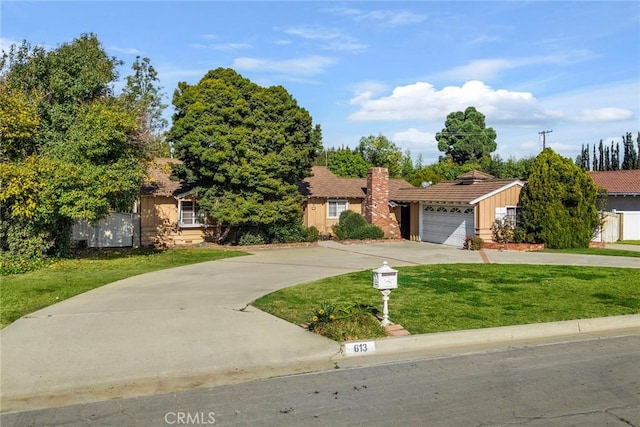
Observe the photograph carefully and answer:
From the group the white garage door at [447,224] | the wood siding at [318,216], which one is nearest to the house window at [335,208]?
the wood siding at [318,216]

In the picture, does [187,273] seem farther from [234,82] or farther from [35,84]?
[234,82]

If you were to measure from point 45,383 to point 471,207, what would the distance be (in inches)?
811

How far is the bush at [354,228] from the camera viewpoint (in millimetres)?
25656

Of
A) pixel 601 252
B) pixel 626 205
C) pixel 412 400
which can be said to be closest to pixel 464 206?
pixel 601 252

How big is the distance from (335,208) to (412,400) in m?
22.6

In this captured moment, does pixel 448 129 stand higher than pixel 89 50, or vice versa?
pixel 448 129

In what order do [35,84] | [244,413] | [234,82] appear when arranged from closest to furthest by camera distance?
[244,413] → [35,84] → [234,82]

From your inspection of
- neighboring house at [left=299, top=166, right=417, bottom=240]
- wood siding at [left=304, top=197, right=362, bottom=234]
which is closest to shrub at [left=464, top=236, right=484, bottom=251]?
neighboring house at [left=299, top=166, right=417, bottom=240]

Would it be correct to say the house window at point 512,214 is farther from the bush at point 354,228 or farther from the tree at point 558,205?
the bush at point 354,228

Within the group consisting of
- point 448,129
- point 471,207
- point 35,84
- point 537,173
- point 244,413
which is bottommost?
point 244,413

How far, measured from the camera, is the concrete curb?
7465mm

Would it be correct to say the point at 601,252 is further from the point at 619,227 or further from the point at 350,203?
the point at 350,203

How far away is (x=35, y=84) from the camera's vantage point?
16234mm

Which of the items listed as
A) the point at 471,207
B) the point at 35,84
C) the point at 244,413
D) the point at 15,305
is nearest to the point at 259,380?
the point at 244,413
